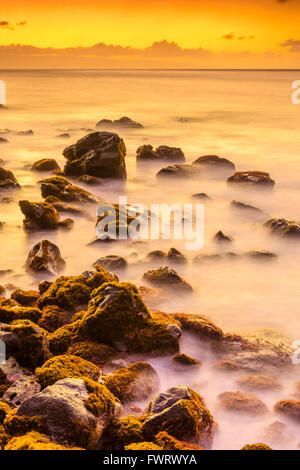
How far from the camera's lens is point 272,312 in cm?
927

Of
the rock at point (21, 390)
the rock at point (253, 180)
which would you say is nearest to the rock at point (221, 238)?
the rock at point (253, 180)

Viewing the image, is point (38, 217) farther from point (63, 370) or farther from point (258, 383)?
point (258, 383)

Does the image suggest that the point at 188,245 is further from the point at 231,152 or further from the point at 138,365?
the point at 231,152

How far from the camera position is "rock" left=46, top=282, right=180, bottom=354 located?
7078 mm

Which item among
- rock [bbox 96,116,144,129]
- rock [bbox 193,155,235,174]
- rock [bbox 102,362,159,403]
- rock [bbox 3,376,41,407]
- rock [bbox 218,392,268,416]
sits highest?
rock [bbox 96,116,144,129]

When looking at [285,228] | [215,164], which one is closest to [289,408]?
[285,228]

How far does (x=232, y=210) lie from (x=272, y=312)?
7.13m

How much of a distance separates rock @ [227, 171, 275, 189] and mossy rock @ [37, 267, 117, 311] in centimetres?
1186

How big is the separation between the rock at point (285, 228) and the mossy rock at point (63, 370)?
8.42m

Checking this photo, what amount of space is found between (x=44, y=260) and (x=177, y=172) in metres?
11.1

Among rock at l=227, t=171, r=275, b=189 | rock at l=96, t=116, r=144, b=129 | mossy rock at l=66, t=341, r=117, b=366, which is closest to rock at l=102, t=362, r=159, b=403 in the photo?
mossy rock at l=66, t=341, r=117, b=366

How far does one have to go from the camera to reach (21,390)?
5535 millimetres

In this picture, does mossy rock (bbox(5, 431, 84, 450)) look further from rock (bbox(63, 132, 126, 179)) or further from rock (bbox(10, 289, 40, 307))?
rock (bbox(63, 132, 126, 179))
